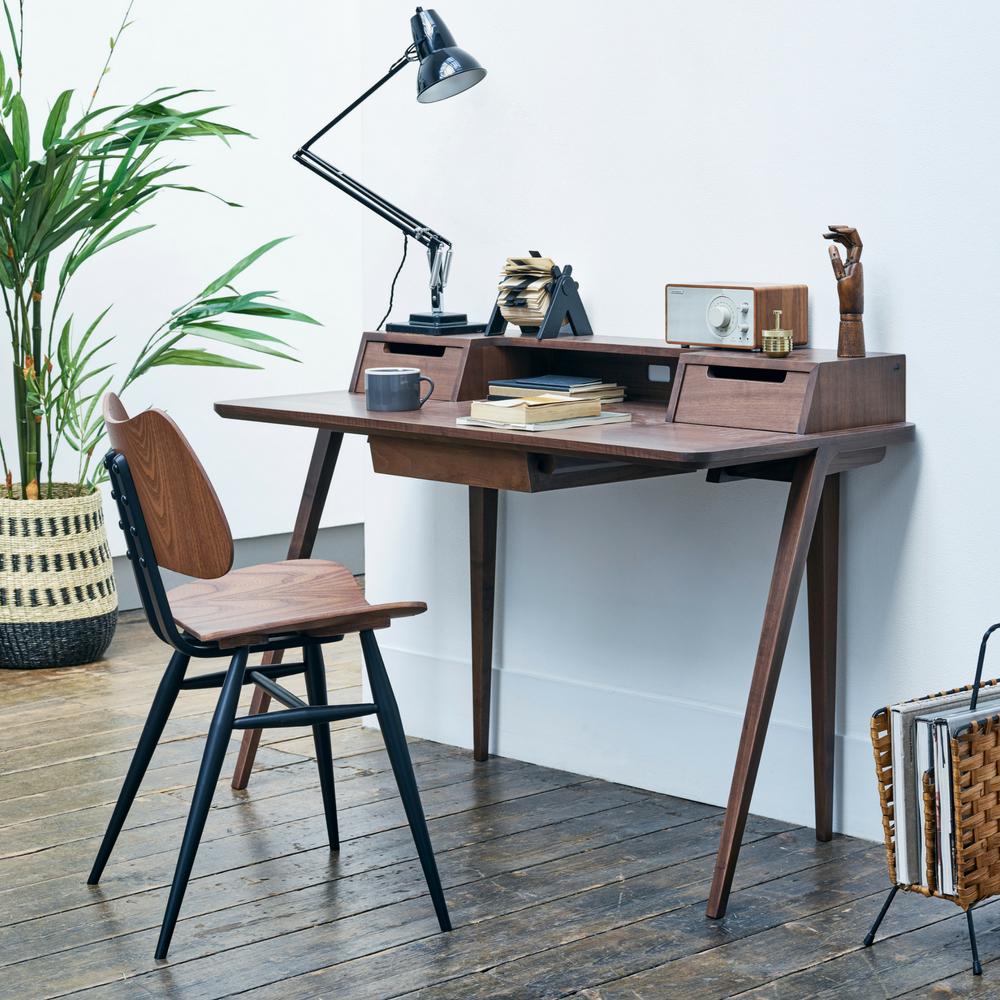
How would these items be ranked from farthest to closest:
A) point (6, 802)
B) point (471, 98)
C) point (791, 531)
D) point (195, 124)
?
point (195, 124), point (471, 98), point (6, 802), point (791, 531)

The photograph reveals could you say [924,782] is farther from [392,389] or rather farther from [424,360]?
[424,360]

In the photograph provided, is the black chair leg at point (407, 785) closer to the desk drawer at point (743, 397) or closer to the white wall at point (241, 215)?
the desk drawer at point (743, 397)

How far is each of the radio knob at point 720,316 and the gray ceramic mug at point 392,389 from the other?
0.55m

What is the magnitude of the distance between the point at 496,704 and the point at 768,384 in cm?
122

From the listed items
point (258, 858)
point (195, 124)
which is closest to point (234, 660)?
point (258, 858)

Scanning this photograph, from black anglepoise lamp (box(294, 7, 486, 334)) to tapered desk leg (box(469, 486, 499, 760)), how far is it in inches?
15.6

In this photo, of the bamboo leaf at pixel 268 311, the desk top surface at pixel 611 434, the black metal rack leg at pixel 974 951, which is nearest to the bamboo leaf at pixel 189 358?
the bamboo leaf at pixel 268 311

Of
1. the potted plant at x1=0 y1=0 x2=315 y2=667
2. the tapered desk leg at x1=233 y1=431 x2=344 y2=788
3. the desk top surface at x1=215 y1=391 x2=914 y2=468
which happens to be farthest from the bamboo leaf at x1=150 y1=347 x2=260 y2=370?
the desk top surface at x1=215 y1=391 x2=914 y2=468

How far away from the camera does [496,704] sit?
11.9 feet

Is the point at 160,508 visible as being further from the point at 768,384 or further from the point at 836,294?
the point at 836,294

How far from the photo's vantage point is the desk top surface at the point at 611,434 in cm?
247

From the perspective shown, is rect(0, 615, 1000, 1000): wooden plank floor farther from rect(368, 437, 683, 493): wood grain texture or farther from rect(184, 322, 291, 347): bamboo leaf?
rect(184, 322, 291, 347): bamboo leaf

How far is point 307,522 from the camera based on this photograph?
337cm

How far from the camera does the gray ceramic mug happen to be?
302 cm
